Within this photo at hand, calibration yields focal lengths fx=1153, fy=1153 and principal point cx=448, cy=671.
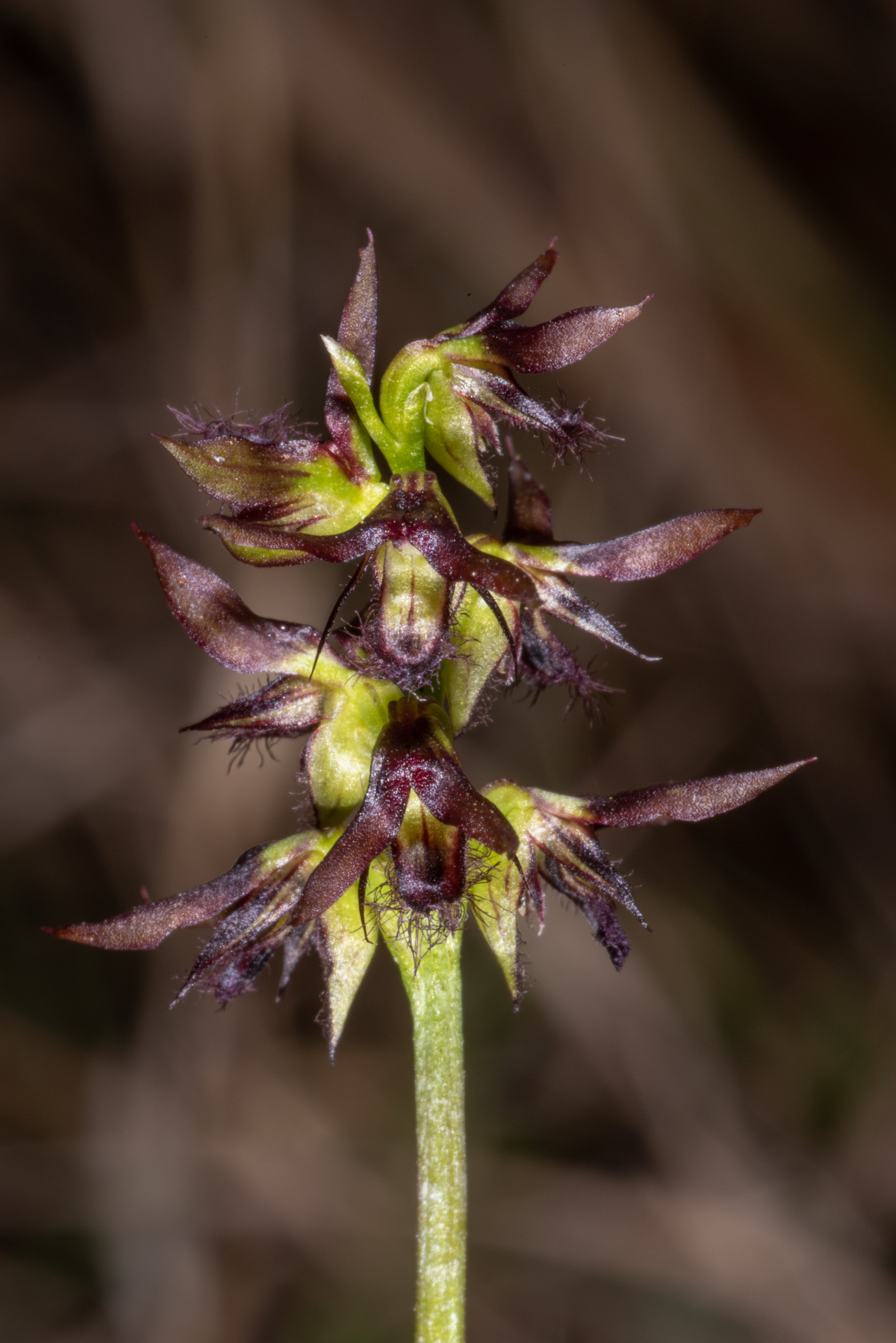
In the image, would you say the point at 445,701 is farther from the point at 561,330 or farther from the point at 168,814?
the point at 168,814

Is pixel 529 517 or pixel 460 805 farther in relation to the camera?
pixel 529 517

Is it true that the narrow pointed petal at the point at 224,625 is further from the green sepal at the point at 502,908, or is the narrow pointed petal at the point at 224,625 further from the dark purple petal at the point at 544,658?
the green sepal at the point at 502,908

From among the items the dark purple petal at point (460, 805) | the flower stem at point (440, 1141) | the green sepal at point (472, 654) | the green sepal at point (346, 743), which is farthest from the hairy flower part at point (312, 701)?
the flower stem at point (440, 1141)

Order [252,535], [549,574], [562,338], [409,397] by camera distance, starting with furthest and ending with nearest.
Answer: [549,574] < [409,397] < [562,338] < [252,535]

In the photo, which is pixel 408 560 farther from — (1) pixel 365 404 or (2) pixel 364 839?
(2) pixel 364 839

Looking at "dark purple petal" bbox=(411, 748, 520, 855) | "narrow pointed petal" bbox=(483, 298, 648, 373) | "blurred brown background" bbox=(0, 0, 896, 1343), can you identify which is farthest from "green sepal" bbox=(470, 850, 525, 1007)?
"blurred brown background" bbox=(0, 0, 896, 1343)

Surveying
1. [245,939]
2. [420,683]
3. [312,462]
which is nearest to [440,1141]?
[245,939]
